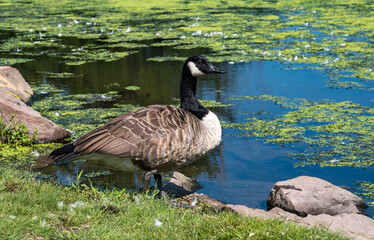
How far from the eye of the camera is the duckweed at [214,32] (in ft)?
44.5

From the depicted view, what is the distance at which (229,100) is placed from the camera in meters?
10.7

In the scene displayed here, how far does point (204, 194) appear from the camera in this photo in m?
6.89

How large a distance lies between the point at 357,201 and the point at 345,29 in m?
11.2

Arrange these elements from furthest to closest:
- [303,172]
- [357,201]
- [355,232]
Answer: [303,172], [357,201], [355,232]

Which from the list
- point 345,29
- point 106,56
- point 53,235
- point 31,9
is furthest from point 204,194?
point 31,9

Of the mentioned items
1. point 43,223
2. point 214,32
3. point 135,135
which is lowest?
point 43,223

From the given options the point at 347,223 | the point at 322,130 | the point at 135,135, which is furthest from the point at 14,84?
the point at 347,223

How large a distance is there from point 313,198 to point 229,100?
4495 millimetres

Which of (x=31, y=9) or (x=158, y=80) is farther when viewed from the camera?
(x=31, y=9)

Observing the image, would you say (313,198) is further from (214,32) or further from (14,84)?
(214,32)

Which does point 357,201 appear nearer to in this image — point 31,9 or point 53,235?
point 53,235

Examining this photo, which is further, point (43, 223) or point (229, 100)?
point (229, 100)

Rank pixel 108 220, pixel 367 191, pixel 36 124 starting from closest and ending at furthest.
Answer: pixel 108 220 < pixel 367 191 < pixel 36 124

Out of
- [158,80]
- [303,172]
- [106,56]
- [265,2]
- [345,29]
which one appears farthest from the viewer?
[265,2]
